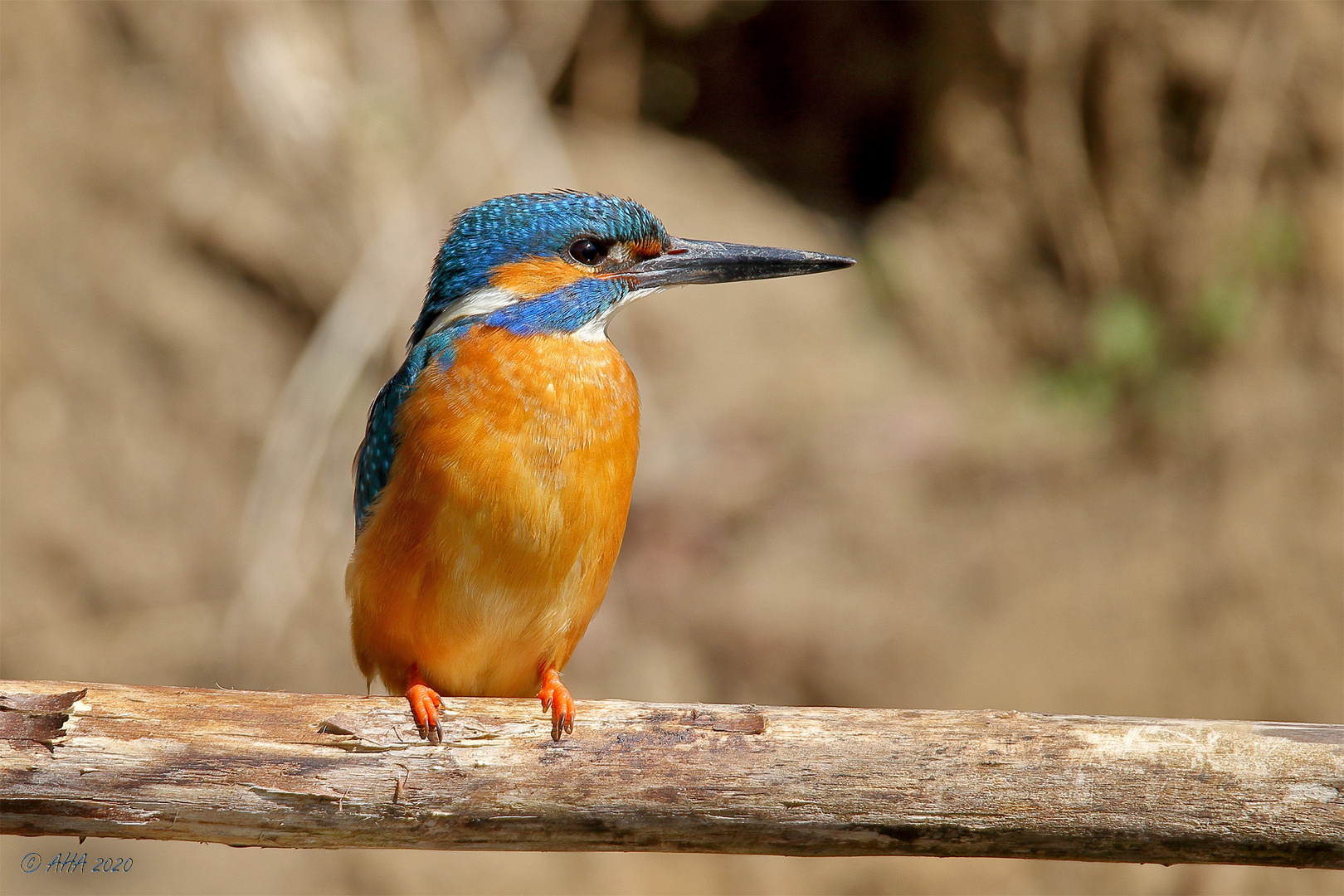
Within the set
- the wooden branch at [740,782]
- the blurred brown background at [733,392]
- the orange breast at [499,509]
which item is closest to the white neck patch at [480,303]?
the orange breast at [499,509]

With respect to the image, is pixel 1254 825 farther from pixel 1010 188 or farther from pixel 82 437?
pixel 82 437

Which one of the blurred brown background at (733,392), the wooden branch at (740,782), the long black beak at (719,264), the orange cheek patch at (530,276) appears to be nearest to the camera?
the wooden branch at (740,782)

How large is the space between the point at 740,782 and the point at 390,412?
4.12 ft

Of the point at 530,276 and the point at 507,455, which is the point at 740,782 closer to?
the point at 507,455

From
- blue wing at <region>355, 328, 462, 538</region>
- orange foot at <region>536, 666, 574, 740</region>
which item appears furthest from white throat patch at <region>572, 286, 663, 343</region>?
orange foot at <region>536, 666, 574, 740</region>

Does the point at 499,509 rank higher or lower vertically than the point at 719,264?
lower

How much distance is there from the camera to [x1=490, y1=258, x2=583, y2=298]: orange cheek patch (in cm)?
275

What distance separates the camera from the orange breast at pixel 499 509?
8.08 feet

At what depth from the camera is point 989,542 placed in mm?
6051

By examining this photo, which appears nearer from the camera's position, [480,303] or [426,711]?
[426,711]

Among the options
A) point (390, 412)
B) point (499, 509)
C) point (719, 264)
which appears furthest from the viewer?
point (719, 264)

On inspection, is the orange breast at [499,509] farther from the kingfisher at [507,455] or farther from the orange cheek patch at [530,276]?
the orange cheek patch at [530,276]

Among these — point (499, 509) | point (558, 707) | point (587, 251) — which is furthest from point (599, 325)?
point (558, 707)

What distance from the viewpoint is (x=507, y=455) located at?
8.09 ft
